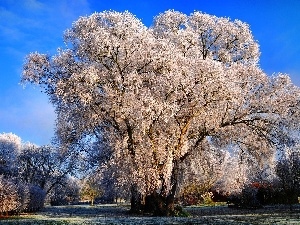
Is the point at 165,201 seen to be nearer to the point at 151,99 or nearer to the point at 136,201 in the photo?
the point at 136,201

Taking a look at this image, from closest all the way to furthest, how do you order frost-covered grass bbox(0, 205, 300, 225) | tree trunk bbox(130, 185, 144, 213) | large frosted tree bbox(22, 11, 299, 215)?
frost-covered grass bbox(0, 205, 300, 225) → large frosted tree bbox(22, 11, 299, 215) → tree trunk bbox(130, 185, 144, 213)

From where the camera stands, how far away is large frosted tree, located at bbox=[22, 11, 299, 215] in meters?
35.3

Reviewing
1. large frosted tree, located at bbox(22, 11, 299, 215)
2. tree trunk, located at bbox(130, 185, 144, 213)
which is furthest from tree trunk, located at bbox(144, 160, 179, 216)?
tree trunk, located at bbox(130, 185, 144, 213)

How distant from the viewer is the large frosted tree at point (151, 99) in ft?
116

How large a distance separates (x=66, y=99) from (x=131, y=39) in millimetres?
7964

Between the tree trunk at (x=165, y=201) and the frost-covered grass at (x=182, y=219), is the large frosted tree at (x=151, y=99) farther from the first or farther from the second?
the frost-covered grass at (x=182, y=219)

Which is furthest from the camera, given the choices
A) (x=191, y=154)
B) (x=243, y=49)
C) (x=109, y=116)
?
(x=243, y=49)

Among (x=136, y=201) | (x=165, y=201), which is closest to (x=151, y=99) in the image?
(x=165, y=201)

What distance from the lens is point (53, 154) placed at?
95562 millimetres

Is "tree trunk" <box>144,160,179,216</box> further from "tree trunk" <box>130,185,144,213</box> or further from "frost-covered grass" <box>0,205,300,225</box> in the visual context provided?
"tree trunk" <box>130,185,144,213</box>

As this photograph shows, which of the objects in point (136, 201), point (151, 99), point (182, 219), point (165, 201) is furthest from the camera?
point (136, 201)

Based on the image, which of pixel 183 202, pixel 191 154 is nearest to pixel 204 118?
pixel 191 154

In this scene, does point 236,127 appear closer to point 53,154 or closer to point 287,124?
point 287,124

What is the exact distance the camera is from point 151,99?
34.3 m
